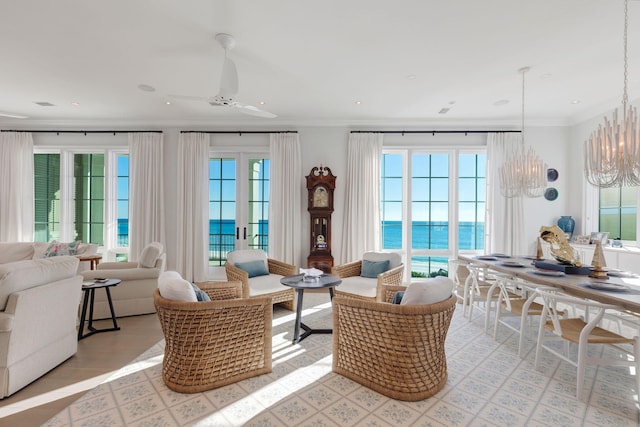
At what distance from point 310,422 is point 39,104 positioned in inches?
232

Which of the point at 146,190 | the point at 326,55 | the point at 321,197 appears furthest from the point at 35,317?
the point at 321,197

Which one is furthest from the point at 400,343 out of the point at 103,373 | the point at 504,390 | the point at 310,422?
the point at 103,373

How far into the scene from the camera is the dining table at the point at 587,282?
206 centimetres

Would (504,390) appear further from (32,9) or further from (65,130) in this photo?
(65,130)

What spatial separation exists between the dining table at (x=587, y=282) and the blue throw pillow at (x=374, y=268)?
3.82 feet

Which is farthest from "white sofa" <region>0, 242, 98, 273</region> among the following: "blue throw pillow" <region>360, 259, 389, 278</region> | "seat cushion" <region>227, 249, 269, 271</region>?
"blue throw pillow" <region>360, 259, 389, 278</region>

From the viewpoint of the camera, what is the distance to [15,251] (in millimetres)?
4711

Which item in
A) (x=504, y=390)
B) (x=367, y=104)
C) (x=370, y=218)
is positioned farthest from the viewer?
(x=370, y=218)

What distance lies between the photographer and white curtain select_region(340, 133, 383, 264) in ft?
17.1

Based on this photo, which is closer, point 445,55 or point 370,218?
point 445,55

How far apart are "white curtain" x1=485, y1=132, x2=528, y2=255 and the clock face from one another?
285 centimetres

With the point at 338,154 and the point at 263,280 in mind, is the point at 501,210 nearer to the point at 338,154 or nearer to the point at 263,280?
the point at 338,154

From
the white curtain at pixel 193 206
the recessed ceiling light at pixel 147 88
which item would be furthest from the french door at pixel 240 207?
the recessed ceiling light at pixel 147 88

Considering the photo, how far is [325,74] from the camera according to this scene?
3572mm
